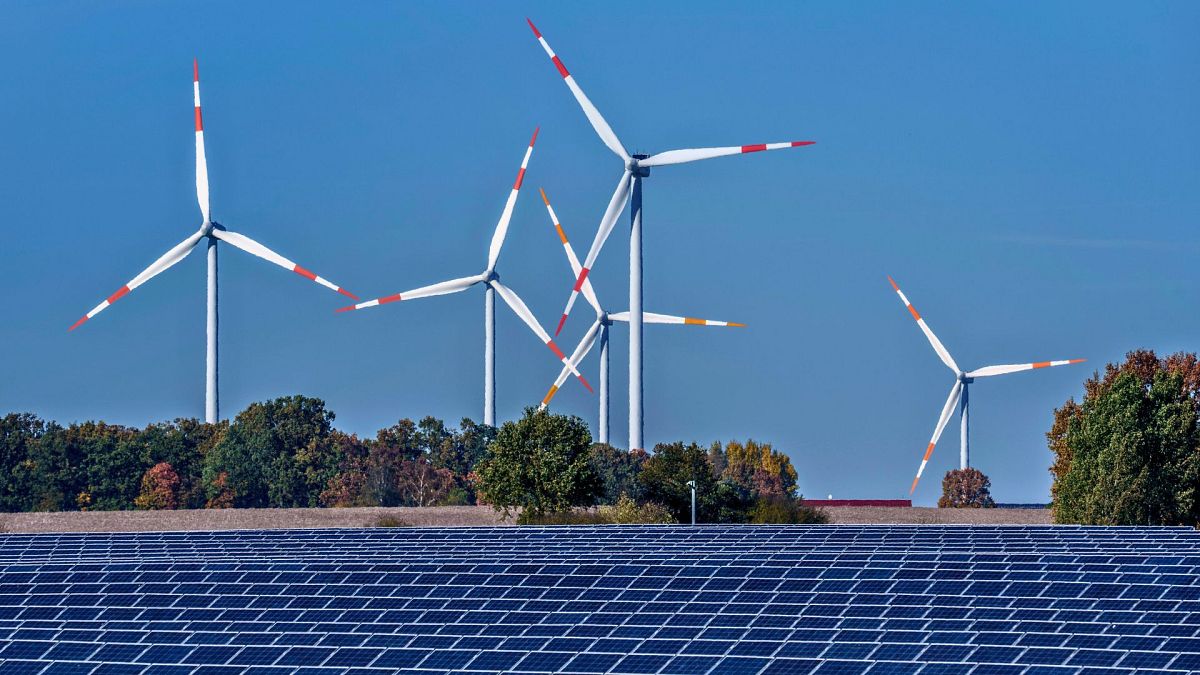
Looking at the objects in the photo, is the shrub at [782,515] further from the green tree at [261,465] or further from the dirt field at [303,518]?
the green tree at [261,465]

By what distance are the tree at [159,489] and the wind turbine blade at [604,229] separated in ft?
184

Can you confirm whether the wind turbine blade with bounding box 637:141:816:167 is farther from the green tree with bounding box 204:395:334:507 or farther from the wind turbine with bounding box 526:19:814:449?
the green tree with bounding box 204:395:334:507

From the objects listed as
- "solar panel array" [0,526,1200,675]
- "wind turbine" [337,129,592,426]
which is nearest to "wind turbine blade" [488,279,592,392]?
"wind turbine" [337,129,592,426]

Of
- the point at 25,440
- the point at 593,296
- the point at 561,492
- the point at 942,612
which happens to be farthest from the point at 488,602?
the point at 25,440

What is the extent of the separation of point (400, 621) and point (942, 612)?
16.1 meters

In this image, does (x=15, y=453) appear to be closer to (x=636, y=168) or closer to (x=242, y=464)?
(x=242, y=464)

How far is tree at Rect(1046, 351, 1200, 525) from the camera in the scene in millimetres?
111250

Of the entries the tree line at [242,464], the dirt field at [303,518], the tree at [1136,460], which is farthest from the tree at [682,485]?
the tree line at [242,464]

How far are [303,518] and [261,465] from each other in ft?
132

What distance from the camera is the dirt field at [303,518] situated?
5556 inches

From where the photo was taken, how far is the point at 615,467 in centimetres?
15012

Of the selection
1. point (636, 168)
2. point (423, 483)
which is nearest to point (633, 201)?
point (636, 168)

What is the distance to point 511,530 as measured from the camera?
8862cm

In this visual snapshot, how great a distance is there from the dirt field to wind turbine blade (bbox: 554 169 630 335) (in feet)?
56.3
